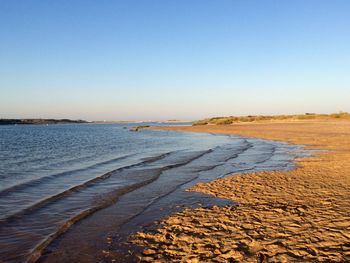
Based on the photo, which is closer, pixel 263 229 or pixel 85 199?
pixel 263 229

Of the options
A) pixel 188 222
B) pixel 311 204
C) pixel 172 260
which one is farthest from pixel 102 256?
pixel 311 204

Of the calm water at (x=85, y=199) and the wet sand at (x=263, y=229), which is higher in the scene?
the wet sand at (x=263, y=229)

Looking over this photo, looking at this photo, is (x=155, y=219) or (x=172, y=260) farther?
(x=155, y=219)

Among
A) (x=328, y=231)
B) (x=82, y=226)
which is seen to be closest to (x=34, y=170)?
(x=82, y=226)

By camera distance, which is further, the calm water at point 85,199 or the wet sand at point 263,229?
the calm water at point 85,199

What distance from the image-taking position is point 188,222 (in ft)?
28.1

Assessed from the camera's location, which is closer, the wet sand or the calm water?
the wet sand

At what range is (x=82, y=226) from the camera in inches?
343

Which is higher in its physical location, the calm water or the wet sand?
the wet sand

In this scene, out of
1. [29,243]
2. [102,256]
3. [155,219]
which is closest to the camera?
[102,256]

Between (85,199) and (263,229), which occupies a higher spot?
(263,229)

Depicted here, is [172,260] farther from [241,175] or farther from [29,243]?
[241,175]

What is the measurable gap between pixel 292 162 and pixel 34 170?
52.0ft

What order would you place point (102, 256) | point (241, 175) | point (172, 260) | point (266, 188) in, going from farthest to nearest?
point (241, 175) < point (266, 188) < point (102, 256) < point (172, 260)
